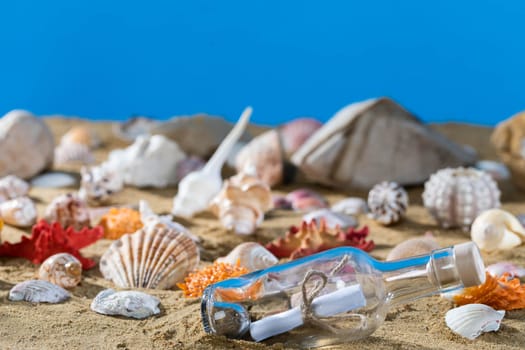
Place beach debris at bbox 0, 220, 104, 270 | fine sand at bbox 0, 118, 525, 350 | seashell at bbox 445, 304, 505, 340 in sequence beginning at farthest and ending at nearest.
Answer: beach debris at bbox 0, 220, 104, 270
seashell at bbox 445, 304, 505, 340
fine sand at bbox 0, 118, 525, 350

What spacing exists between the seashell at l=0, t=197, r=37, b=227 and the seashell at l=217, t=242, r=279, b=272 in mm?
1297

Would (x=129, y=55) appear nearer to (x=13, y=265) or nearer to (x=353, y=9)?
(x=353, y=9)

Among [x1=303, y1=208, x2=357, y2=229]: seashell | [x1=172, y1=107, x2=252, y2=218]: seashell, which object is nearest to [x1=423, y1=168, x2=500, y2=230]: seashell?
[x1=303, y1=208, x2=357, y2=229]: seashell

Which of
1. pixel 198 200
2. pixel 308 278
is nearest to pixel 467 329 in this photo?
pixel 308 278

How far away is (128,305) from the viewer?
255 centimetres

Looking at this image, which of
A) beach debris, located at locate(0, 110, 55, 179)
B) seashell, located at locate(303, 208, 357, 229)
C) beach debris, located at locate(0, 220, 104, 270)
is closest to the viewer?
beach debris, located at locate(0, 220, 104, 270)

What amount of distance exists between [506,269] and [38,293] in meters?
1.74

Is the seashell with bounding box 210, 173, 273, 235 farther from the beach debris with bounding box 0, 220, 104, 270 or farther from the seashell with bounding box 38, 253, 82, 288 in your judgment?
the seashell with bounding box 38, 253, 82, 288

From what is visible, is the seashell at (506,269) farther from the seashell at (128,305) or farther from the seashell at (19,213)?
the seashell at (19,213)

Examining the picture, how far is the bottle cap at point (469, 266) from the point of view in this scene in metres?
2.03

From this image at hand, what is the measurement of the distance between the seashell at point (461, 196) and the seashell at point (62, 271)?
191 cm

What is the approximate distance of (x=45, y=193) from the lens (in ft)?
15.9

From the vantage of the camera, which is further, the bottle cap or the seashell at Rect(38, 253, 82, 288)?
the seashell at Rect(38, 253, 82, 288)

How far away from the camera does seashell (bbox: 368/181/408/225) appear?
162 inches
